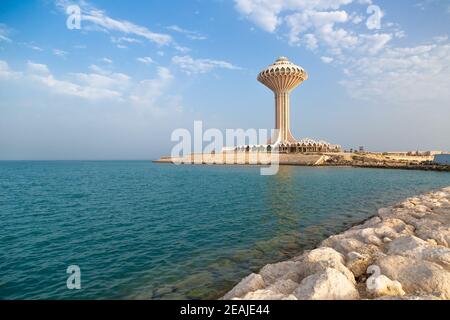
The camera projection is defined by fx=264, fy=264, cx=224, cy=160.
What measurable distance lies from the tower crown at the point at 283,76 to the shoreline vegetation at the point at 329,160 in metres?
33.3

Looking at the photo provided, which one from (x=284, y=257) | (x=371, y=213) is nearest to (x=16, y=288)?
(x=284, y=257)

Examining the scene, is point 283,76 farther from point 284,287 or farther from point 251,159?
point 284,287

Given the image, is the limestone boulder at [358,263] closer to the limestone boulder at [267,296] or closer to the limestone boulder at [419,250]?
the limestone boulder at [419,250]

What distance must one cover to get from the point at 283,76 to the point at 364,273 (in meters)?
114

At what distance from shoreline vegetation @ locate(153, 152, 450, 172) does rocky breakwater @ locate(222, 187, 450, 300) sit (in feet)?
222

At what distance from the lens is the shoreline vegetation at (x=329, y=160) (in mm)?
68125

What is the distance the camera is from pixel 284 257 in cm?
1066

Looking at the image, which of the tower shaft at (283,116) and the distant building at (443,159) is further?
the tower shaft at (283,116)

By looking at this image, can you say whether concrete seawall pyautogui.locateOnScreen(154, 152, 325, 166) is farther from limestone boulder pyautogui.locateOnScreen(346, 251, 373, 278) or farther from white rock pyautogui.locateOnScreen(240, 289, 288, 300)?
white rock pyautogui.locateOnScreen(240, 289, 288, 300)

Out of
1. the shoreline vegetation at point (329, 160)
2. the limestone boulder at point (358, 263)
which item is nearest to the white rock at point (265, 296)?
the limestone boulder at point (358, 263)

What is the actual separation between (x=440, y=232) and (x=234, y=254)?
760cm

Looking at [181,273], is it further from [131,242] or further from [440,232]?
[440,232]

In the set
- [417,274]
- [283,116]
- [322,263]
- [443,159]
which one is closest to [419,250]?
[417,274]

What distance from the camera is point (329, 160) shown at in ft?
272
